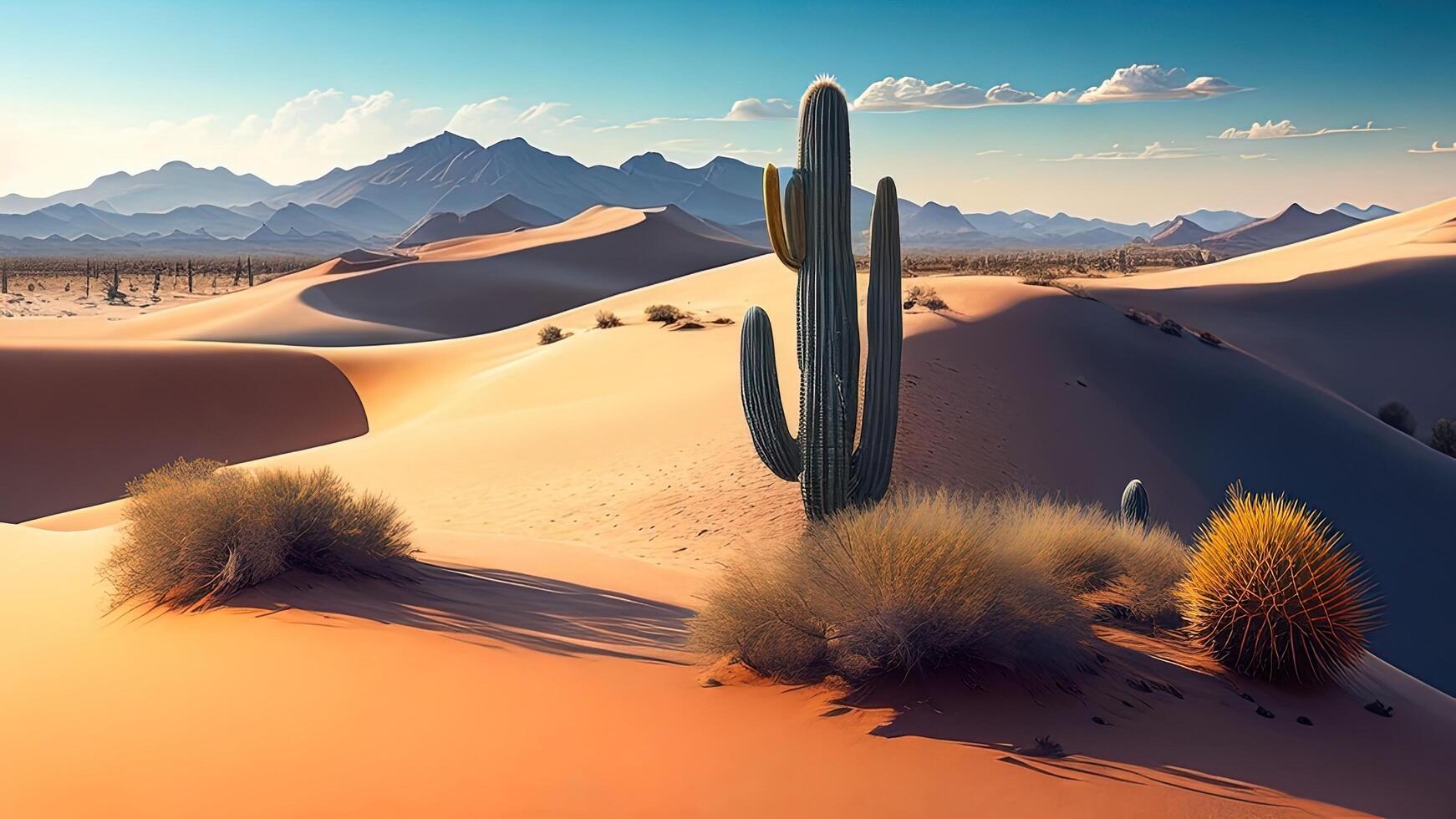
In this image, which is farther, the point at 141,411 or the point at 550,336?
the point at 550,336

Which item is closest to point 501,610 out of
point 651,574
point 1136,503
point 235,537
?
point 235,537

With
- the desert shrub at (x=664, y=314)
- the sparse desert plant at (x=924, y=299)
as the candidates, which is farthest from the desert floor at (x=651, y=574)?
the desert shrub at (x=664, y=314)

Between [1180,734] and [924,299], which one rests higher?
[924,299]

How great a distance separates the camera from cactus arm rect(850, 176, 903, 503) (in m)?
11.0

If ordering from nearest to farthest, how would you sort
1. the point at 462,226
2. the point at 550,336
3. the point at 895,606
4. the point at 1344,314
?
1. the point at 895,606
2. the point at 550,336
3. the point at 1344,314
4. the point at 462,226

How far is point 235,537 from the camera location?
8023 mm

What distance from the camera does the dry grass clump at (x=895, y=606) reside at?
619cm

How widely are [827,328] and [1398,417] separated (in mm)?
26105

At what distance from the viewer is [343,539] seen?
8.66m

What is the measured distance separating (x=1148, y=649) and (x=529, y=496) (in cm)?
1086

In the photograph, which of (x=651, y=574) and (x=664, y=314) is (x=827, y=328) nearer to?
(x=651, y=574)

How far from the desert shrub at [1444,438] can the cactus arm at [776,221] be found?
2328cm

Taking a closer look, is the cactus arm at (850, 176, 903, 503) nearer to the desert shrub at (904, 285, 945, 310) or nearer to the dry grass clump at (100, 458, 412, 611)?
the dry grass clump at (100, 458, 412, 611)

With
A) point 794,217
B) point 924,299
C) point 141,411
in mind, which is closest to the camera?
point 794,217
